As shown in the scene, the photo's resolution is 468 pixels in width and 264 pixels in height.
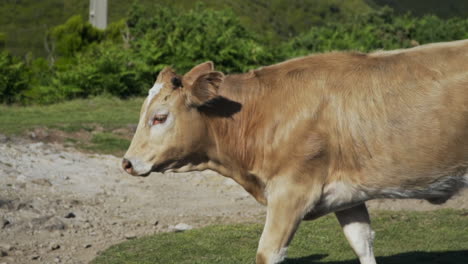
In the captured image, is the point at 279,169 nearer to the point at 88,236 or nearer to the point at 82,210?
the point at 88,236

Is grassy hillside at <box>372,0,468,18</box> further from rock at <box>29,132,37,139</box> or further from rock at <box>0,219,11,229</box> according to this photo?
rock at <box>0,219,11,229</box>

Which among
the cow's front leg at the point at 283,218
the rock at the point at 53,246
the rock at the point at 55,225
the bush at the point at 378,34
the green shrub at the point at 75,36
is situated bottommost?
the green shrub at the point at 75,36

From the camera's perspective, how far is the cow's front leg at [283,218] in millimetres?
6602

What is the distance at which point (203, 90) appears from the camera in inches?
272

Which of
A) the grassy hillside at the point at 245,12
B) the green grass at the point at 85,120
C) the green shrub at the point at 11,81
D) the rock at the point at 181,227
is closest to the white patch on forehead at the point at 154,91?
the rock at the point at 181,227

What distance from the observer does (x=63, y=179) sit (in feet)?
44.8

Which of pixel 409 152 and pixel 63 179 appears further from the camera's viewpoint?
pixel 63 179

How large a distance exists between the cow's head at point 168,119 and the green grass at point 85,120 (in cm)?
945

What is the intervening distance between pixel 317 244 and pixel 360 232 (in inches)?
102

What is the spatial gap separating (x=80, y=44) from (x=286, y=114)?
25.9 meters

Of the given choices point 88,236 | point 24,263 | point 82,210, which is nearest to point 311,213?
point 24,263

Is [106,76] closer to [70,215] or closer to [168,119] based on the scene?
[70,215]

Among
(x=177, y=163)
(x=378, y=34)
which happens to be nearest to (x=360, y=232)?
(x=177, y=163)

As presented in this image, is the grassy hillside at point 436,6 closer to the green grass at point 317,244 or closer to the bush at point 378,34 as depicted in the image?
the bush at point 378,34
